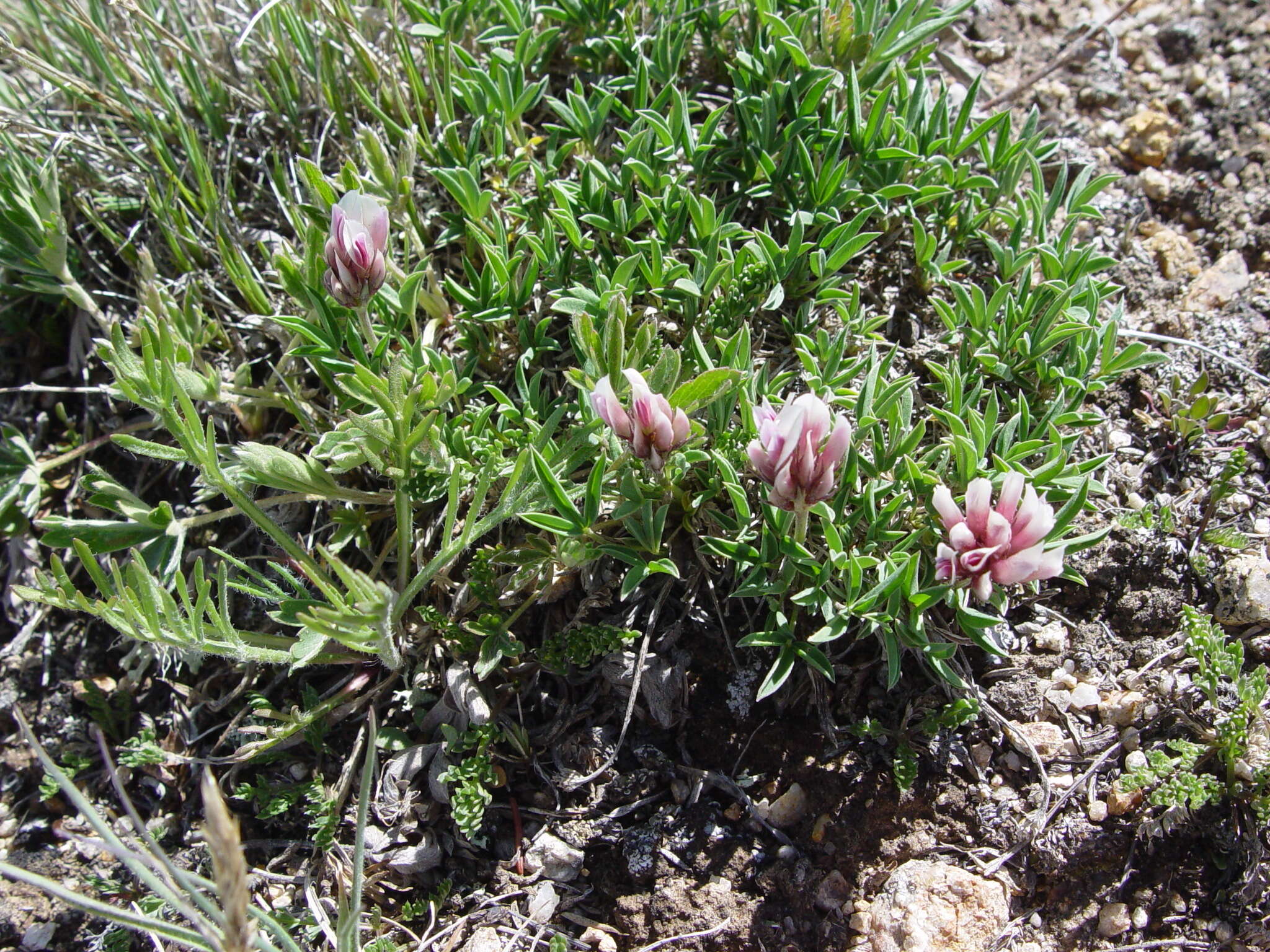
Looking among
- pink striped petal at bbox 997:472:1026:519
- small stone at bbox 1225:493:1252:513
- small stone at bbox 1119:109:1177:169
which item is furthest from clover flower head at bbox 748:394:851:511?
small stone at bbox 1119:109:1177:169

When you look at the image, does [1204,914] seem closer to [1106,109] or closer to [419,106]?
[1106,109]

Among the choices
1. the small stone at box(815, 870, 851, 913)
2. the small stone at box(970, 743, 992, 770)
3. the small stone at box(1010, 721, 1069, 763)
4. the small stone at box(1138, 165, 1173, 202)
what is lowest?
the small stone at box(815, 870, 851, 913)

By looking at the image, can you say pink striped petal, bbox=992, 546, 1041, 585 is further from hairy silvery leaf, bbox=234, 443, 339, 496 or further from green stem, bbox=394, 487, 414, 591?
hairy silvery leaf, bbox=234, 443, 339, 496

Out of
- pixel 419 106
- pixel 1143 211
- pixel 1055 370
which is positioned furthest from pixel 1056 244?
pixel 419 106

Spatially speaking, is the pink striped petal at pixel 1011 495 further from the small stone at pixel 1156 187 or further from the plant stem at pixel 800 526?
the small stone at pixel 1156 187

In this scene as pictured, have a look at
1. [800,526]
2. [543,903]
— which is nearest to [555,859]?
[543,903]

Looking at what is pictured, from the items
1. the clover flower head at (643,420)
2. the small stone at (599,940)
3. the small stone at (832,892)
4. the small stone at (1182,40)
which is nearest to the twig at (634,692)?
the small stone at (599,940)

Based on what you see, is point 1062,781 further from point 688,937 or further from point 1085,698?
point 688,937
